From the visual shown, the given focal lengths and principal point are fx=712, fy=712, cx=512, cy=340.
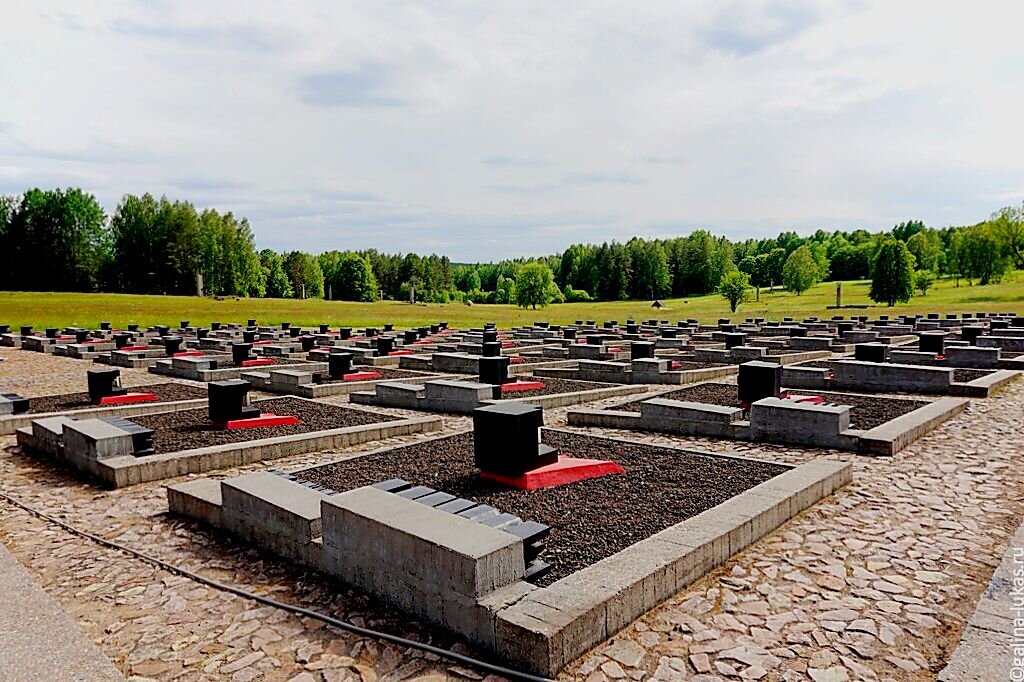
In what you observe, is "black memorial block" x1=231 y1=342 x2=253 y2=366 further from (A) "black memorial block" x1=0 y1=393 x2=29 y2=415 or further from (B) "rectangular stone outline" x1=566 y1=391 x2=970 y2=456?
(B) "rectangular stone outline" x1=566 y1=391 x2=970 y2=456

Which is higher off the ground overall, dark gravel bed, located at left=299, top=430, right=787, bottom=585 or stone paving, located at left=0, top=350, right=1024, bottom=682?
dark gravel bed, located at left=299, top=430, right=787, bottom=585

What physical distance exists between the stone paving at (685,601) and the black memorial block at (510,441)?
2758 mm

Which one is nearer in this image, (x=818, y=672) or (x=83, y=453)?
(x=818, y=672)

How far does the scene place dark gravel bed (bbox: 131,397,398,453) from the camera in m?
10.9

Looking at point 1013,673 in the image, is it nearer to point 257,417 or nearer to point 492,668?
point 492,668

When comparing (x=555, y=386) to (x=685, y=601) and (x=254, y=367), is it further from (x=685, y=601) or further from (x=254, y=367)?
(x=685, y=601)

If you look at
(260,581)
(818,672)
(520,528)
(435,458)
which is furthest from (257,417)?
(818,672)

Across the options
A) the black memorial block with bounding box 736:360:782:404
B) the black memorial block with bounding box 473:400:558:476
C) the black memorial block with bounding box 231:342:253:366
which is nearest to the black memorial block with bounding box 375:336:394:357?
the black memorial block with bounding box 231:342:253:366

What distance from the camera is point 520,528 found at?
5.48 meters

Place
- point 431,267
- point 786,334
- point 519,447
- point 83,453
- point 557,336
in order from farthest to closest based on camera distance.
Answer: point 431,267
point 557,336
point 786,334
point 83,453
point 519,447

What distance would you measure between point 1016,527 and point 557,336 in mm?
28017

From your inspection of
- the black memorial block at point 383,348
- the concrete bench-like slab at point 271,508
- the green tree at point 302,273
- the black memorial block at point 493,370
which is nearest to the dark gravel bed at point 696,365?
the black memorial block at point 493,370

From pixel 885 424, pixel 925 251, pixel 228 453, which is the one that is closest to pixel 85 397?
pixel 228 453

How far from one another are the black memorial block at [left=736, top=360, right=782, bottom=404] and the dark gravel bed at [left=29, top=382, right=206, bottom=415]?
11.5 m
